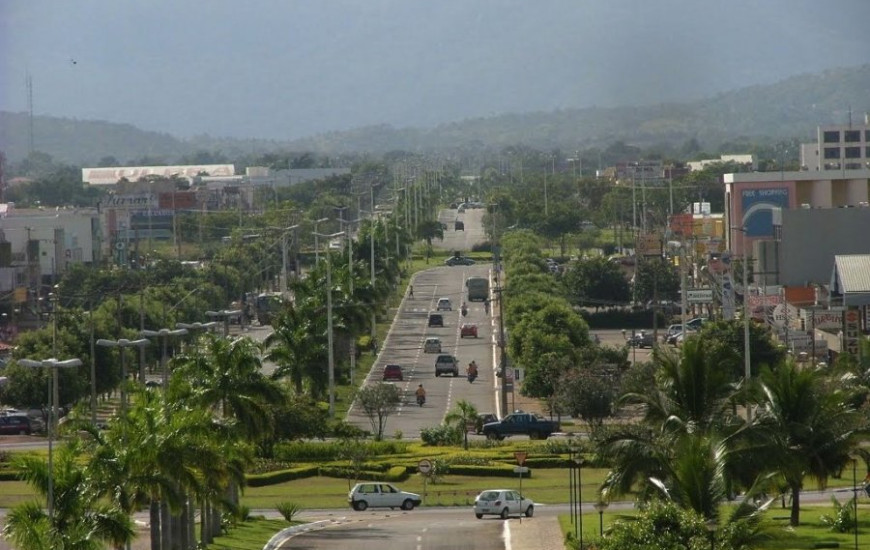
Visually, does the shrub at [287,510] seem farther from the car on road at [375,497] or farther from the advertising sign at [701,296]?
the advertising sign at [701,296]

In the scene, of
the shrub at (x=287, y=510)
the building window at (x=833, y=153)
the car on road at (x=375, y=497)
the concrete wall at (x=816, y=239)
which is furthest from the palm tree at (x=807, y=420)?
the building window at (x=833, y=153)

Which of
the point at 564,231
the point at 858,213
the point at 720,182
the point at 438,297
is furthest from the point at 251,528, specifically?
the point at 720,182

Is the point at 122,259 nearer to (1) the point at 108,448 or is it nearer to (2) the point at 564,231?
(2) the point at 564,231

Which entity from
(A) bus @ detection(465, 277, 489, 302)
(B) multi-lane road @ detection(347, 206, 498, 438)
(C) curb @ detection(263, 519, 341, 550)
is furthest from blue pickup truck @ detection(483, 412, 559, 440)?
(A) bus @ detection(465, 277, 489, 302)

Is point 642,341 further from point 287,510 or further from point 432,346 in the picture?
point 287,510

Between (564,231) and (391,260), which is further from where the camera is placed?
(564,231)

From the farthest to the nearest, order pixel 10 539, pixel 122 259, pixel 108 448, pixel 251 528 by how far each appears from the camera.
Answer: pixel 122 259
pixel 251 528
pixel 108 448
pixel 10 539
